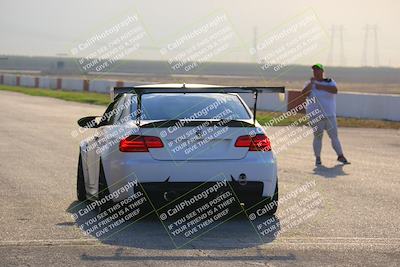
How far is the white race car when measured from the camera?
Result: 8.30m

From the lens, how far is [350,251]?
7.23 m

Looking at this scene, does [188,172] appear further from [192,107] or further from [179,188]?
[192,107]

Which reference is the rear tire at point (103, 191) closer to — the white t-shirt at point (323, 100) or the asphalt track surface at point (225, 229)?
the asphalt track surface at point (225, 229)

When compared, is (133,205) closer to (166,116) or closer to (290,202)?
(166,116)

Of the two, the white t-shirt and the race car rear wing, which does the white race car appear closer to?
the race car rear wing

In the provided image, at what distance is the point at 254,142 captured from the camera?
8508mm

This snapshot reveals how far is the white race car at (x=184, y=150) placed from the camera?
27.2 ft

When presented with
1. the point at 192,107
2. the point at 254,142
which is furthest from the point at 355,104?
the point at 254,142

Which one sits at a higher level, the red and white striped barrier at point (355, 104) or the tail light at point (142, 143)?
the tail light at point (142, 143)

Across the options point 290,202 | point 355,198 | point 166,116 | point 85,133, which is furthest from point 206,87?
point 85,133

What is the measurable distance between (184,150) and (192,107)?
67 centimetres

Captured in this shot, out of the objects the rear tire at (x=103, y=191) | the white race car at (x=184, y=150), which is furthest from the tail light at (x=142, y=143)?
the rear tire at (x=103, y=191)

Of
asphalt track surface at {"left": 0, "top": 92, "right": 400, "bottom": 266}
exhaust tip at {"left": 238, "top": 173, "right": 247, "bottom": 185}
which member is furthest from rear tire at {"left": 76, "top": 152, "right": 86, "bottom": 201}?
exhaust tip at {"left": 238, "top": 173, "right": 247, "bottom": 185}

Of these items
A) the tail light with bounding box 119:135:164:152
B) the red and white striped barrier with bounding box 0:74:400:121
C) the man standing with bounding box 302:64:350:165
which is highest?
the tail light with bounding box 119:135:164:152
